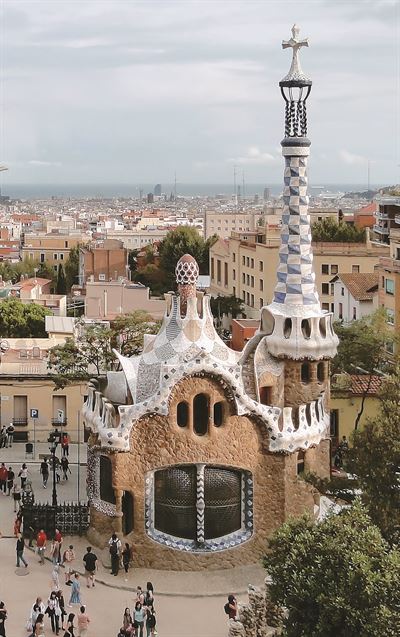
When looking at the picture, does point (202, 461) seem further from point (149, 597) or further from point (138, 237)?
point (138, 237)

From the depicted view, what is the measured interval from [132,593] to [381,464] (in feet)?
24.3

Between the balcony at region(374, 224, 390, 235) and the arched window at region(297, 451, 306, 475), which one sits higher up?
the balcony at region(374, 224, 390, 235)

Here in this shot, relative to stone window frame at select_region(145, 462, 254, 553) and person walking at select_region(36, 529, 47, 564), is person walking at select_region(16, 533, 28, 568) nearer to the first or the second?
person walking at select_region(36, 529, 47, 564)

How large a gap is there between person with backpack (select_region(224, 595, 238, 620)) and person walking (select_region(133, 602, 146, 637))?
1970 millimetres

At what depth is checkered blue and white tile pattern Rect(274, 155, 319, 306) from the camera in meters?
29.5

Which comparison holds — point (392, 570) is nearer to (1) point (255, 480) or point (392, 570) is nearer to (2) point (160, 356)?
(1) point (255, 480)

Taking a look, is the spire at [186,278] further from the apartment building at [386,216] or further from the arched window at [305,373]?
the apartment building at [386,216]

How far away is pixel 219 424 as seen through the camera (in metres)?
27.9

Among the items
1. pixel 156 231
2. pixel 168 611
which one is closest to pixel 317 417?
pixel 168 611

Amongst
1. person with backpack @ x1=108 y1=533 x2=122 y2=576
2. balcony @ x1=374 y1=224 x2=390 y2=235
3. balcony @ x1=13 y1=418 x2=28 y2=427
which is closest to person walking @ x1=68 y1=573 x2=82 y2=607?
person with backpack @ x1=108 y1=533 x2=122 y2=576

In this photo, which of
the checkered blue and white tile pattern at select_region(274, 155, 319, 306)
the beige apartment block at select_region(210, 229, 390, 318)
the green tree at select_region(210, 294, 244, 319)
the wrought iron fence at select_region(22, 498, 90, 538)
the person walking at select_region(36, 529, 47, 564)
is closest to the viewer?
the person walking at select_region(36, 529, 47, 564)

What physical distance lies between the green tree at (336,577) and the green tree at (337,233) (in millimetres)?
65411

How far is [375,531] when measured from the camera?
770 inches

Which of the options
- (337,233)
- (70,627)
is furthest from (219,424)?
(337,233)
